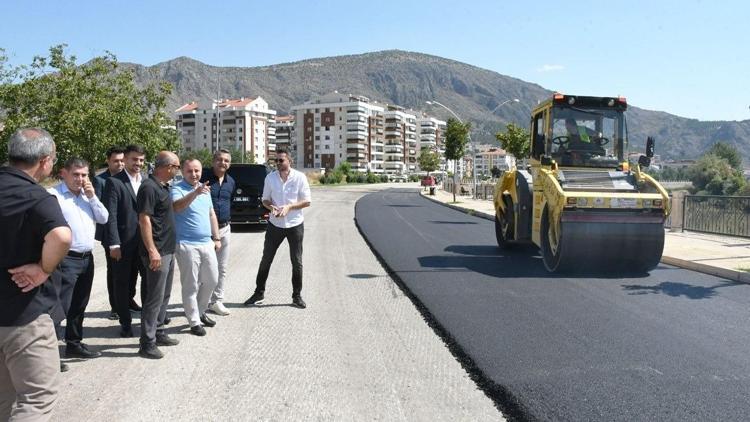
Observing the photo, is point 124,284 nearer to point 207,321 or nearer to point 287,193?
point 207,321

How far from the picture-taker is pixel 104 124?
30172 millimetres

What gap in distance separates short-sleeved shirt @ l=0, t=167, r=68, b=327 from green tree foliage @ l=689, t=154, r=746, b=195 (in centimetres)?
5776

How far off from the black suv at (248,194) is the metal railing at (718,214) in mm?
11075

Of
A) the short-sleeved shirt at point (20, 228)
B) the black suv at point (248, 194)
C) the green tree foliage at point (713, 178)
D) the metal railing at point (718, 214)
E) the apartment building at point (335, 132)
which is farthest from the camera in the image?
the apartment building at point (335, 132)

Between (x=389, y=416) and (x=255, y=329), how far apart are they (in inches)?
98.6

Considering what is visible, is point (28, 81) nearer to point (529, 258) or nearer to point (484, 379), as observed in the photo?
point (529, 258)

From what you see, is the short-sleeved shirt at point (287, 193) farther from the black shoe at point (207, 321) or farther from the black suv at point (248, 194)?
the black suv at point (248, 194)

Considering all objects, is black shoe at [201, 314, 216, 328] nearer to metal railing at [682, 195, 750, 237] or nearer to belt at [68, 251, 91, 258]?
belt at [68, 251, 91, 258]

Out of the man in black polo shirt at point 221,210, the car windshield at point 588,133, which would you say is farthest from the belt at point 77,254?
the car windshield at point 588,133

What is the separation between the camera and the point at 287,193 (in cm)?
721

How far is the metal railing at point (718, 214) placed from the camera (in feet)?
48.5

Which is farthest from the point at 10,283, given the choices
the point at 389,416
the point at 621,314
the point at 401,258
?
the point at 401,258

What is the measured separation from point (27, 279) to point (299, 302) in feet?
14.4

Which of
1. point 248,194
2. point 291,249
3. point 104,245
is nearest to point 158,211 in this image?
point 104,245
